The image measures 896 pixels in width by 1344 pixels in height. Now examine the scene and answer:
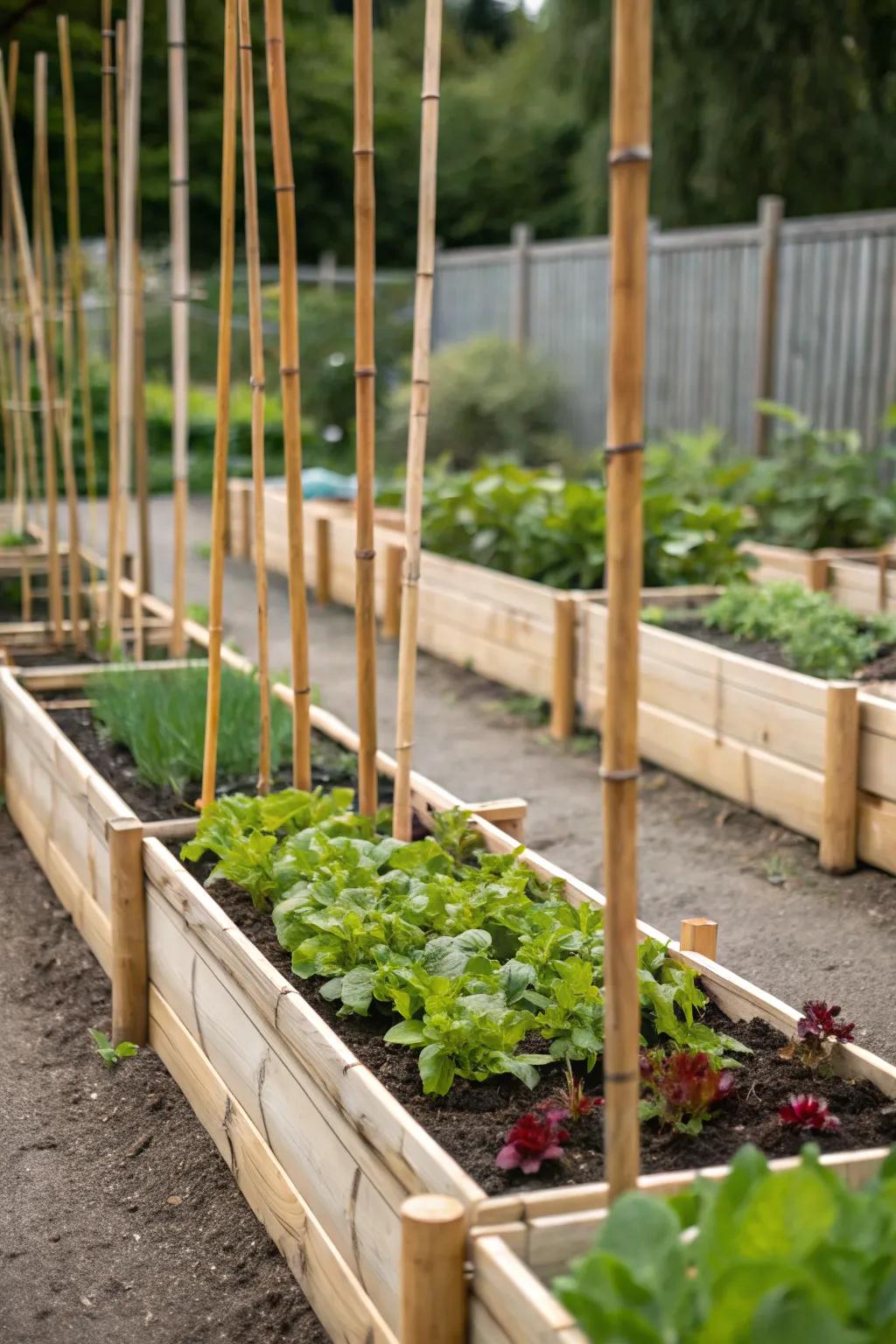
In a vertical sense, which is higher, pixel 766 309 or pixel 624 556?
pixel 766 309

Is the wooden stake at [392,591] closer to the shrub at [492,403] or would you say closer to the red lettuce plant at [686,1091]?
the shrub at [492,403]

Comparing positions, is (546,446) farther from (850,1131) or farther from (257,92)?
(850,1131)

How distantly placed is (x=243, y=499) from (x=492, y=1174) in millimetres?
7243

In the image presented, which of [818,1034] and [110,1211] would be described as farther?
[110,1211]

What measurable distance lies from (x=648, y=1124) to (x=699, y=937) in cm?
52

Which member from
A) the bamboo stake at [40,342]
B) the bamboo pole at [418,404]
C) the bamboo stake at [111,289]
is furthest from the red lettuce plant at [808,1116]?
the bamboo stake at [40,342]

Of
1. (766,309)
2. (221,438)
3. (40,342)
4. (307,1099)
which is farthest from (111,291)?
(766,309)

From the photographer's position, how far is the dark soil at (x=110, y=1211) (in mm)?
2025

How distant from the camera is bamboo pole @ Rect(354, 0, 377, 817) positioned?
2572 millimetres

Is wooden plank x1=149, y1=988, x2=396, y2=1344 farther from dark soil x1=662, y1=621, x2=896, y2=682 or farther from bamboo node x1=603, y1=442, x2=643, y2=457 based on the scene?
dark soil x1=662, y1=621, x2=896, y2=682

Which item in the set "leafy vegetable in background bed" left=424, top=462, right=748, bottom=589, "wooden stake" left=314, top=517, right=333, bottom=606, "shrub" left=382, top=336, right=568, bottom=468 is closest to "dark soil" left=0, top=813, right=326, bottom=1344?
"leafy vegetable in background bed" left=424, top=462, right=748, bottom=589

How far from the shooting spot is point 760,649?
461cm

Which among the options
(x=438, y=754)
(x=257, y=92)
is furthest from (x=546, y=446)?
(x=257, y=92)

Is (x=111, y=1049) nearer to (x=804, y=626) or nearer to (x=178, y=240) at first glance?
(x=178, y=240)
